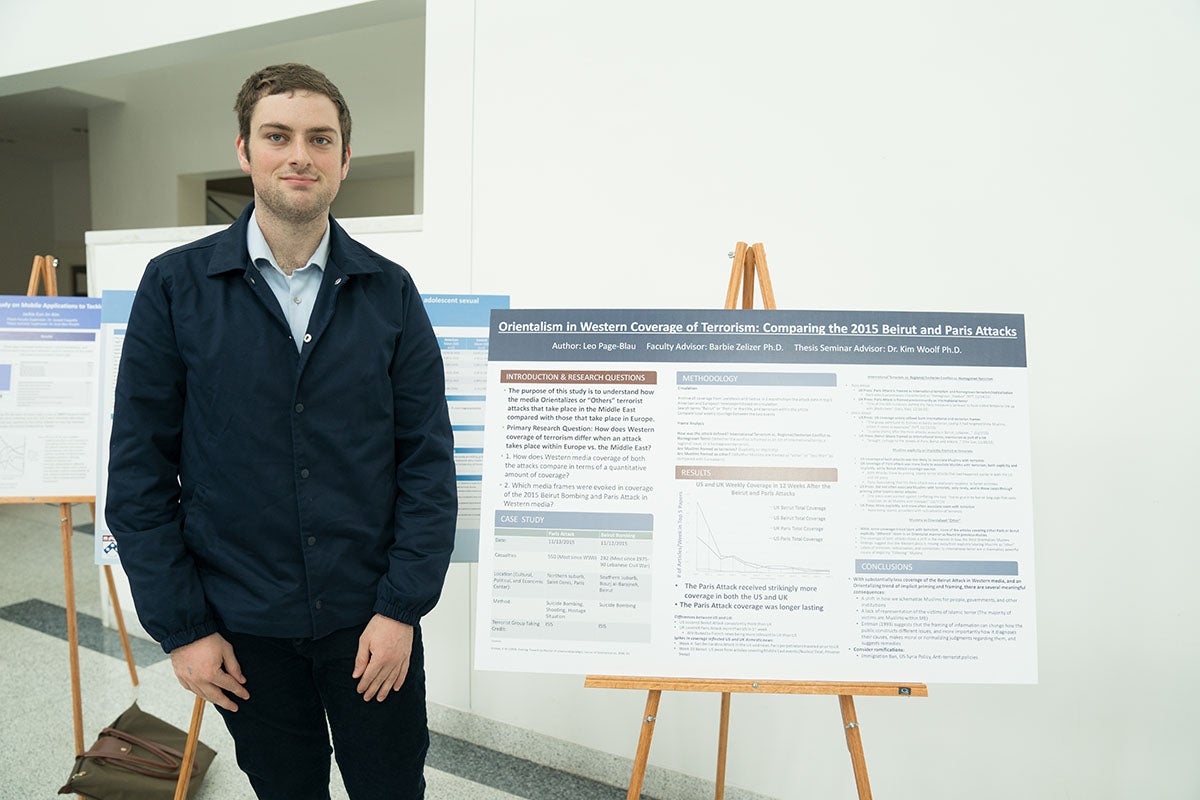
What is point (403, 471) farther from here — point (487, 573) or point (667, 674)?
point (667, 674)

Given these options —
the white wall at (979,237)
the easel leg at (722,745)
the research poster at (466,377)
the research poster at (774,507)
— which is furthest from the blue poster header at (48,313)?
the easel leg at (722,745)

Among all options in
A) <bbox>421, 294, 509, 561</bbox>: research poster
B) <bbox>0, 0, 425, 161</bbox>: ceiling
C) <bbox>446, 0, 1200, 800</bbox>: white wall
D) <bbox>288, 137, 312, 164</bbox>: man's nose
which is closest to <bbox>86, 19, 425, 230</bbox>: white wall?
<bbox>0, 0, 425, 161</bbox>: ceiling

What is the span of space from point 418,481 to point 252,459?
0.90 ft

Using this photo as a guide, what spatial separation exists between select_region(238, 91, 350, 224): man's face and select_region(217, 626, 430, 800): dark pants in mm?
745

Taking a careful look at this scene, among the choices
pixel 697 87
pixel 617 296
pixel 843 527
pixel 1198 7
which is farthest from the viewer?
pixel 617 296

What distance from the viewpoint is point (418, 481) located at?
1312 millimetres

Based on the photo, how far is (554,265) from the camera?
86.0 inches

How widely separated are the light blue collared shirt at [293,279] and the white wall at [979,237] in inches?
38.8

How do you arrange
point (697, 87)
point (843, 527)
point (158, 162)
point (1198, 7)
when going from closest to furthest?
point (843, 527) → point (1198, 7) → point (697, 87) → point (158, 162)

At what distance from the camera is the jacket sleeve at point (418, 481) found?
1.27 m

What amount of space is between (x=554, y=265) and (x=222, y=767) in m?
1.81

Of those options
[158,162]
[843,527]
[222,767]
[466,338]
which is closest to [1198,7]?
[843,527]

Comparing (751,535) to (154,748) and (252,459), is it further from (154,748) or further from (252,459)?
(154,748)

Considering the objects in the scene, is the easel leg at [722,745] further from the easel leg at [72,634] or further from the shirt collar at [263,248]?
the easel leg at [72,634]
